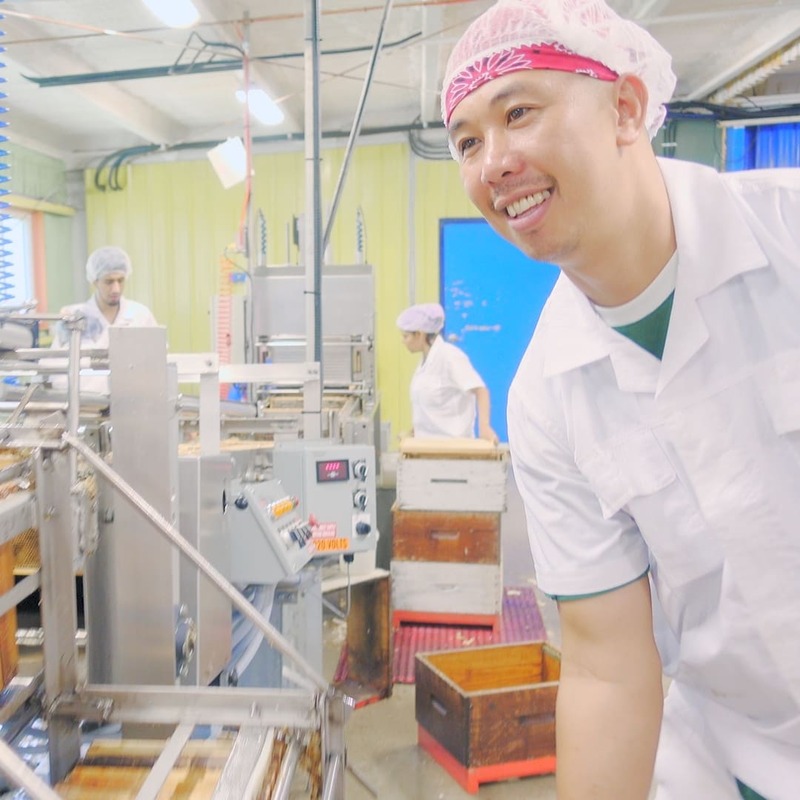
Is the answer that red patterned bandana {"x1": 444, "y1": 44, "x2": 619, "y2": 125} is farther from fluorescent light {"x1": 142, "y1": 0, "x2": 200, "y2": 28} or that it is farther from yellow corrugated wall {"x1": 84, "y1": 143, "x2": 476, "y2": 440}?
yellow corrugated wall {"x1": 84, "y1": 143, "x2": 476, "y2": 440}

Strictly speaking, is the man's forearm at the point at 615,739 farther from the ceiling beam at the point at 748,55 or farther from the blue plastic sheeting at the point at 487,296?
the blue plastic sheeting at the point at 487,296

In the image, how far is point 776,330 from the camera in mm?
783

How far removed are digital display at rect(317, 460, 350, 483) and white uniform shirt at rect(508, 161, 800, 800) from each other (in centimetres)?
121

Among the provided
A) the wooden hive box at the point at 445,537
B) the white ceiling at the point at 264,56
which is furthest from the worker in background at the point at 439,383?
the white ceiling at the point at 264,56

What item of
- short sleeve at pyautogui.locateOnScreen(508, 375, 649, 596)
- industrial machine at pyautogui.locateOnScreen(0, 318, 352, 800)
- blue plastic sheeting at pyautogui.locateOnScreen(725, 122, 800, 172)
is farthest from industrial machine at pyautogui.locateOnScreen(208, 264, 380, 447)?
blue plastic sheeting at pyautogui.locateOnScreen(725, 122, 800, 172)

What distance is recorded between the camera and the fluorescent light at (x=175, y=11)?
2.85 metres

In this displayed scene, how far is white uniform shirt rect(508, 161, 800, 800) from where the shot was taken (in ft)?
2.58

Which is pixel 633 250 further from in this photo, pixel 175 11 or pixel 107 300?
pixel 107 300

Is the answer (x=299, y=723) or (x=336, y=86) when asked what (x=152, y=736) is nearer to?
(x=299, y=723)

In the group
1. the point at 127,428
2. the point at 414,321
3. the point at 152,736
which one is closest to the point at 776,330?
the point at 127,428

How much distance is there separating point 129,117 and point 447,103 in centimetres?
467

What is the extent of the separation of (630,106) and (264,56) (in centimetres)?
373

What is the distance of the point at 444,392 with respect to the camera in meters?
3.79

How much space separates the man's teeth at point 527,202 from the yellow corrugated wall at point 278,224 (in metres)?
4.79
